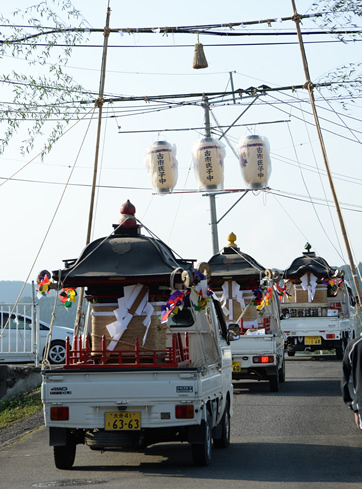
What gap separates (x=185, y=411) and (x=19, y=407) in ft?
27.6

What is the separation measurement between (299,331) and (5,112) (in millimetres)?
15310

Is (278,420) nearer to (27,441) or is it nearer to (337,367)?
(27,441)

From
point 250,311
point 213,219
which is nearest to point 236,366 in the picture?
point 250,311

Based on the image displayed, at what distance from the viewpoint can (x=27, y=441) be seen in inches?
522

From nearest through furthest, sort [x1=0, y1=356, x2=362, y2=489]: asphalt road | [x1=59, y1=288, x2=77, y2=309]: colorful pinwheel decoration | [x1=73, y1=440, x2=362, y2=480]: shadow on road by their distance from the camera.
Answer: [x1=0, y1=356, x2=362, y2=489]: asphalt road, [x1=73, y1=440, x2=362, y2=480]: shadow on road, [x1=59, y1=288, x2=77, y2=309]: colorful pinwheel decoration

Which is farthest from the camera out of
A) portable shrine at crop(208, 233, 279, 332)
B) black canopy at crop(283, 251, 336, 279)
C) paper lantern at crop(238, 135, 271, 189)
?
black canopy at crop(283, 251, 336, 279)

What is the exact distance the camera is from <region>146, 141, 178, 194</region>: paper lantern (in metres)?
22.9

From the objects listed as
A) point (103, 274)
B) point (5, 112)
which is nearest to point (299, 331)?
point (5, 112)

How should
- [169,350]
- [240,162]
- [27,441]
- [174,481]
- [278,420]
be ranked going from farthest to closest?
[240,162]
[278,420]
[27,441]
[169,350]
[174,481]

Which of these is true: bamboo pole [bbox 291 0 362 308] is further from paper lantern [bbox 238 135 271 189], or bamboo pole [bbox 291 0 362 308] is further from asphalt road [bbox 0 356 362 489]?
paper lantern [bbox 238 135 271 189]

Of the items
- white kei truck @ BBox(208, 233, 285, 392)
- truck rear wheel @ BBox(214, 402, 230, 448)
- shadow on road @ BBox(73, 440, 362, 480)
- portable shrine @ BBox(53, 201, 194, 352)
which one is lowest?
shadow on road @ BBox(73, 440, 362, 480)

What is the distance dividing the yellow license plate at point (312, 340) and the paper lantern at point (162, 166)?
25.3ft

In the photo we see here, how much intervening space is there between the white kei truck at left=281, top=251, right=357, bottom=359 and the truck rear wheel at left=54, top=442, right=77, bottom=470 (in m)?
17.8

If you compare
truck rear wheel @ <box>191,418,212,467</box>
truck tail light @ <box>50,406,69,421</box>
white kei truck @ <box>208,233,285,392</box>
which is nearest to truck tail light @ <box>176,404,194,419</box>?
truck rear wheel @ <box>191,418,212,467</box>
